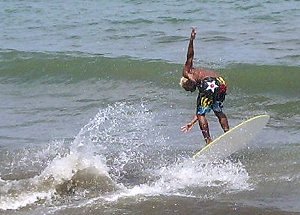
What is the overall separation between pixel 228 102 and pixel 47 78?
511cm

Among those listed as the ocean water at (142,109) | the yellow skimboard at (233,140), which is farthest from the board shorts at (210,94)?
the ocean water at (142,109)

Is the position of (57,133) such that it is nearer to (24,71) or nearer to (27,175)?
(27,175)

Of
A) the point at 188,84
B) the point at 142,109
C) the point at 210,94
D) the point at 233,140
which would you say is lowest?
the point at 142,109

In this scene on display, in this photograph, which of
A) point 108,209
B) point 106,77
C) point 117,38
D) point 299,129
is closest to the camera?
point 108,209

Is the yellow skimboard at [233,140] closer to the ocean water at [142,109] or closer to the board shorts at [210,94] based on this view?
the ocean water at [142,109]

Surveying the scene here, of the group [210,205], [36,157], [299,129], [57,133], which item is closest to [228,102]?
[299,129]

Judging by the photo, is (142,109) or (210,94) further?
(142,109)

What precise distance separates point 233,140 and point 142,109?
11.8 ft

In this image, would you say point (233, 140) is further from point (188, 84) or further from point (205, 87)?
point (188, 84)

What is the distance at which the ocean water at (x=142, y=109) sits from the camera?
23.4 feet

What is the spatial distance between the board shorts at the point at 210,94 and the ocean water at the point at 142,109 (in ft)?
2.32

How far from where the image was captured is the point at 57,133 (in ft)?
32.8

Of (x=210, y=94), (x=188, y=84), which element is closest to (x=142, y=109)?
(x=188, y=84)

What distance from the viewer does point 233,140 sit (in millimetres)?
8156
